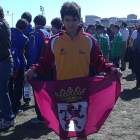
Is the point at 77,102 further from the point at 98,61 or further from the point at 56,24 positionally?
the point at 56,24

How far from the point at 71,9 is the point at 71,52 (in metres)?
0.51

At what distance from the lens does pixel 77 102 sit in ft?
10.2

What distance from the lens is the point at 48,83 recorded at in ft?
10.6

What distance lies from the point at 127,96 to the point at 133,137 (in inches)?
118

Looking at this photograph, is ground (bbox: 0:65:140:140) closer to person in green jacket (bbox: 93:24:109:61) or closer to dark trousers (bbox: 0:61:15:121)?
dark trousers (bbox: 0:61:15:121)

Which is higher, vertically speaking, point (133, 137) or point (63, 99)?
point (63, 99)

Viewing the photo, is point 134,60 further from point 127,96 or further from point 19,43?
point 19,43

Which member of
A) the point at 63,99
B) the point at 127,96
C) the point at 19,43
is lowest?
the point at 127,96

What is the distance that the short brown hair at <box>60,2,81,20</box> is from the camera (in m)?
3.04

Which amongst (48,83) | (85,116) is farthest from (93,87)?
(48,83)

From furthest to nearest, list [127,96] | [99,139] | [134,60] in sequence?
[134,60] → [127,96] → [99,139]

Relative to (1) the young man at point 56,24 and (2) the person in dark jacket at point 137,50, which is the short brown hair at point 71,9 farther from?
(2) the person in dark jacket at point 137,50

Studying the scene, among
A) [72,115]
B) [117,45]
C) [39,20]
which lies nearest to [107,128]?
[72,115]

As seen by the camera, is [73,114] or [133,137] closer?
[73,114]
